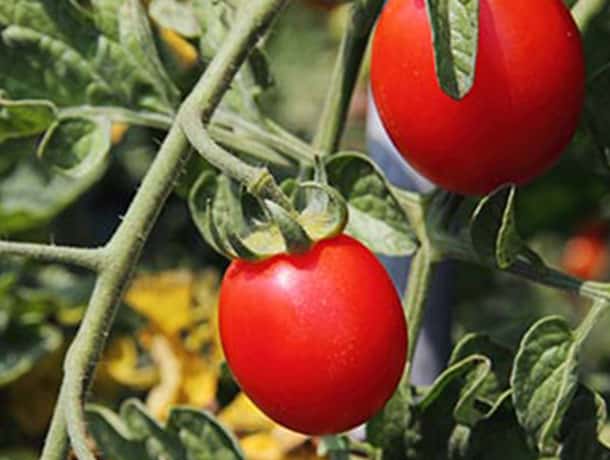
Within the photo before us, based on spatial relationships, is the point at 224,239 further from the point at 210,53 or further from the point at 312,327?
the point at 210,53

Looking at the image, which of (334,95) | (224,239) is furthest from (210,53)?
(224,239)

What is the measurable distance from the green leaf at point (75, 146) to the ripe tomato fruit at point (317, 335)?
0.76ft

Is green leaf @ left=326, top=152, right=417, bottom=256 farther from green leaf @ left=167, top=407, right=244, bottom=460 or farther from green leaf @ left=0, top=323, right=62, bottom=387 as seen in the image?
green leaf @ left=0, top=323, right=62, bottom=387

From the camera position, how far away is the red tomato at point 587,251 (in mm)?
1734

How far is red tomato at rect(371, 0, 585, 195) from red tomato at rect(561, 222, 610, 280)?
0.89m

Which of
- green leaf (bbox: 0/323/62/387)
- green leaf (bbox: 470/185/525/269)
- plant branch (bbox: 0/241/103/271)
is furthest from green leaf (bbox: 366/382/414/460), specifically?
green leaf (bbox: 0/323/62/387)

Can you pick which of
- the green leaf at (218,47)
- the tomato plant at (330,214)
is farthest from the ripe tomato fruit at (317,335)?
the green leaf at (218,47)

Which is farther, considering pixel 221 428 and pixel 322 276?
pixel 221 428

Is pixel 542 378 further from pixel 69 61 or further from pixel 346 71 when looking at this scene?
pixel 69 61

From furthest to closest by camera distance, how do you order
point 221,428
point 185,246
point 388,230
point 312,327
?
point 185,246, point 221,428, point 388,230, point 312,327

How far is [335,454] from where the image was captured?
964 millimetres

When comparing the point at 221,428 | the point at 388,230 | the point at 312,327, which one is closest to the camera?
the point at 312,327

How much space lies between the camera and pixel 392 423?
91cm

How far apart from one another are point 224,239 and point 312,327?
76mm
